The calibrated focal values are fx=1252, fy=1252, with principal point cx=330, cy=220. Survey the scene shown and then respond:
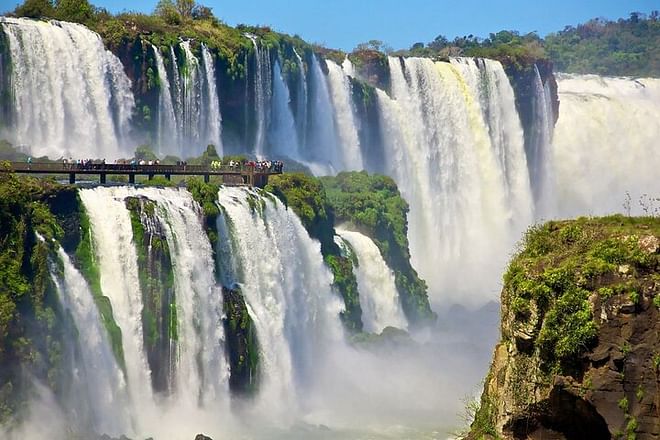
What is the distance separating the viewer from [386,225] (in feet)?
178

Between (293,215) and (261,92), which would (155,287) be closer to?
(293,215)

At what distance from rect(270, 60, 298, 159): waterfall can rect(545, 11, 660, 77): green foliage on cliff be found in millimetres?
70244

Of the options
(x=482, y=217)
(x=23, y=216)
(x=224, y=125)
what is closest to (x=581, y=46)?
(x=482, y=217)

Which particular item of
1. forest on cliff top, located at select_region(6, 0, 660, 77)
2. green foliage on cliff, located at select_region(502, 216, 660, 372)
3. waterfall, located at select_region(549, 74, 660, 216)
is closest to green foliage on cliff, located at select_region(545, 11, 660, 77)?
forest on cliff top, located at select_region(6, 0, 660, 77)

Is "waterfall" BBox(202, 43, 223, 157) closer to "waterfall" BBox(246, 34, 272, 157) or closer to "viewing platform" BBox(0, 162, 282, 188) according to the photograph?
"waterfall" BBox(246, 34, 272, 157)

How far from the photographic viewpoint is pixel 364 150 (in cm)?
6525

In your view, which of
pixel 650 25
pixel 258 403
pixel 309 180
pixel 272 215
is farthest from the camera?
pixel 650 25

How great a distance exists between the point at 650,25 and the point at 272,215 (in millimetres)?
120934

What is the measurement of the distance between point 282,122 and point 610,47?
92780 mm

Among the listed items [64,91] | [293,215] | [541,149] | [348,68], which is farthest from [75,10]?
[541,149]

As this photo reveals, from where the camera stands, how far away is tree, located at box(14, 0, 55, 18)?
52781mm

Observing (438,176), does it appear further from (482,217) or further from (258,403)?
(258,403)

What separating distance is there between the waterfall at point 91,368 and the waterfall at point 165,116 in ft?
63.5

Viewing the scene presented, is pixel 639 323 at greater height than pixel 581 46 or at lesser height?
lesser
